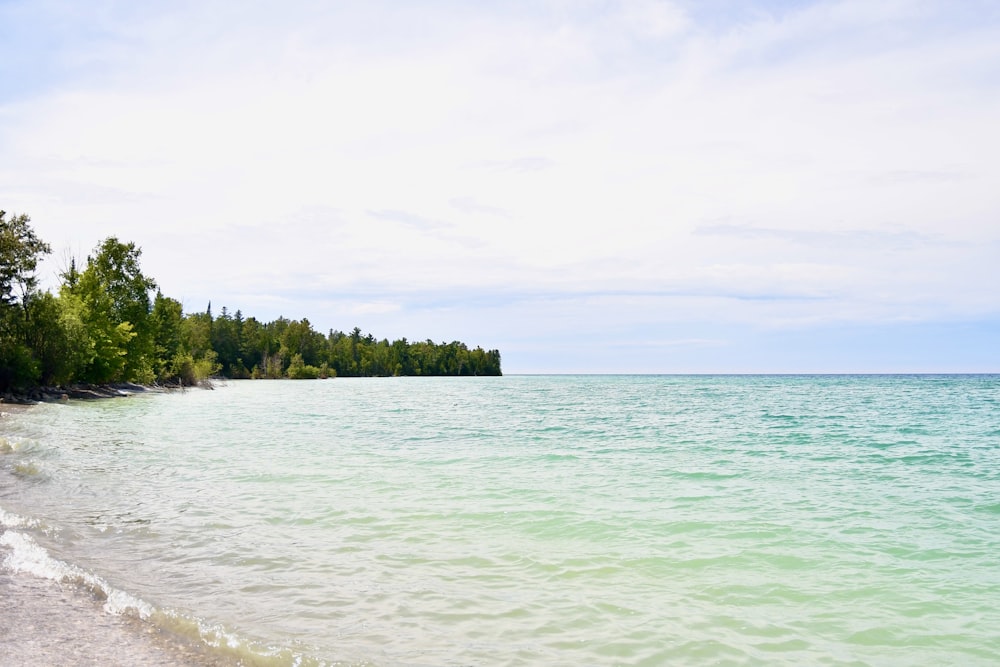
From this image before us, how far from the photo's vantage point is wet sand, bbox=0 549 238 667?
5223 mm

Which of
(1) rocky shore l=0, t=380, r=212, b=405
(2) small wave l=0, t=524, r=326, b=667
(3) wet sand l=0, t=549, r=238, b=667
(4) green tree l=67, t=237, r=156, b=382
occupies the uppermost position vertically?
(4) green tree l=67, t=237, r=156, b=382

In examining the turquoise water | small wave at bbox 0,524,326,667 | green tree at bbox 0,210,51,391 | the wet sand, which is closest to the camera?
the wet sand

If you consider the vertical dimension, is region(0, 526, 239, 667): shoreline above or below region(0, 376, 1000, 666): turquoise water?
above

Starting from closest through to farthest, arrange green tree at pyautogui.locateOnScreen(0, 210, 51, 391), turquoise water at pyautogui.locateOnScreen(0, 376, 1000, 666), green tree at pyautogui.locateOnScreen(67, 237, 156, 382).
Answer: turquoise water at pyautogui.locateOnScreen(0, 376, 1000, 666) < green tree at pyautogui.locateOnScreen(0, 210, 51, 391) < green tree at pyautogui.locateOnScreen(67, 237, 156, 382)


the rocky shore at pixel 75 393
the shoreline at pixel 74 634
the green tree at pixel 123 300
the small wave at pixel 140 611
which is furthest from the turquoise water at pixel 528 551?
the green tree at pixel 123 300

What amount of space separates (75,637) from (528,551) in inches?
224

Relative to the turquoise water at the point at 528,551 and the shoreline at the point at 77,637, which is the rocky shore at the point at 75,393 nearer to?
the turquoise water at the point at 528,551

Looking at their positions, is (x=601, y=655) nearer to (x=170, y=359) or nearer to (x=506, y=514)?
(x=506, y=514)

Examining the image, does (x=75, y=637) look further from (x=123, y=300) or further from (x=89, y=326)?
(x=123, y=300)

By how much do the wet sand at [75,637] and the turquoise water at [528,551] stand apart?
0.29 meters

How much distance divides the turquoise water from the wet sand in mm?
287

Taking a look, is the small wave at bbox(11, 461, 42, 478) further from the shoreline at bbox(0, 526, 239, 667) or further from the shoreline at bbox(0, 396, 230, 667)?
the shoreline at bbox(0, 526, 239, 667)

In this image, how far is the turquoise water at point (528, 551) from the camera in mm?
6422

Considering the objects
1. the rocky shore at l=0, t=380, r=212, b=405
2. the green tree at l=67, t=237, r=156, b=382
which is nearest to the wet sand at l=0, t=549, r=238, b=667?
the rocky shore at l=0, t=380, r=212, b=405
